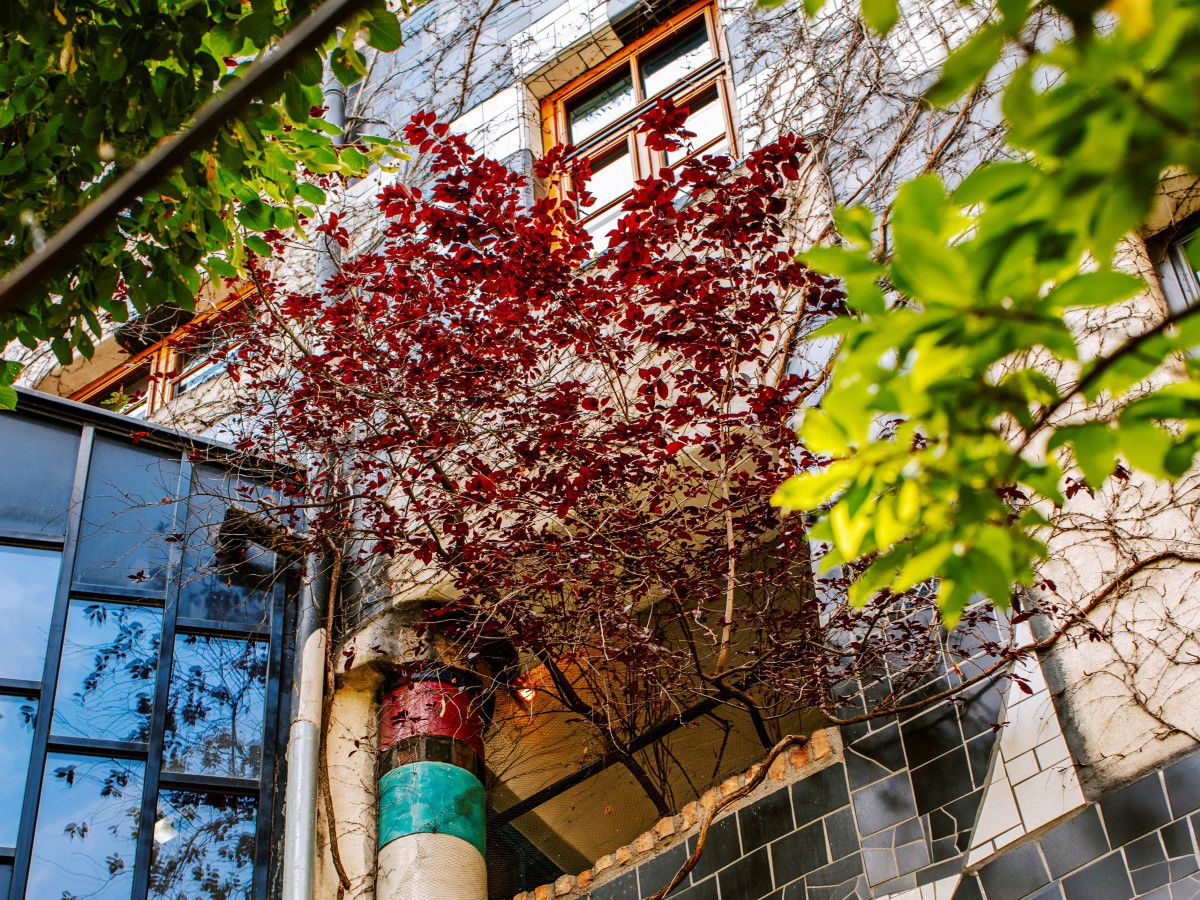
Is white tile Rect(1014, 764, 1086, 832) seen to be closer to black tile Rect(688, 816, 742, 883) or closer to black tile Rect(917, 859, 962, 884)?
black tile Rect(917, 859, 962, 884)

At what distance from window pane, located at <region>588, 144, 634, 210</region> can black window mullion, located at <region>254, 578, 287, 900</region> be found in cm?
374

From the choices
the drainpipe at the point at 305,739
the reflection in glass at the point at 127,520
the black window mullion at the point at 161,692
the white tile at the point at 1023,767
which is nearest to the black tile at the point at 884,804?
the white tile at the point at 1023,767

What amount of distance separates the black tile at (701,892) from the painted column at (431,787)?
130cm

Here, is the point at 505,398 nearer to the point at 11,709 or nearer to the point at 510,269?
the point at 510,269

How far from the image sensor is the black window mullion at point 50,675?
666 centimetres

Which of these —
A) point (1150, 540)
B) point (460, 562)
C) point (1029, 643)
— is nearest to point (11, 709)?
point (460, 562)

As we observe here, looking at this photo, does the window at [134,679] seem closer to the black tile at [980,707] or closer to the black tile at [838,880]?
the black tile at [838,880]

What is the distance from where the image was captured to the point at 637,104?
1053 cm

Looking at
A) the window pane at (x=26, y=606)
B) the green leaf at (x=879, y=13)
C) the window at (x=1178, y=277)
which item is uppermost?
the window at (x=1178, y=277)

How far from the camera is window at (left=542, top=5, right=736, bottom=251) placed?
984 cm

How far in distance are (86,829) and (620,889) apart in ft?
9.06

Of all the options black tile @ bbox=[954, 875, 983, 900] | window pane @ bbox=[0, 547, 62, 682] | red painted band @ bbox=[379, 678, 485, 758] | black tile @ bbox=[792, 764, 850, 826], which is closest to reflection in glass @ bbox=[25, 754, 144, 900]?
window pane @ bbox=[0, 547, 62, 682]

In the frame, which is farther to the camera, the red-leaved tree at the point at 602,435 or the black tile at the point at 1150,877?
the red-leaved tree at the point at 602,435

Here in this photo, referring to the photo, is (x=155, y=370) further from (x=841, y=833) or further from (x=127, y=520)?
(x=841, y=833)
